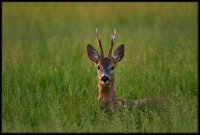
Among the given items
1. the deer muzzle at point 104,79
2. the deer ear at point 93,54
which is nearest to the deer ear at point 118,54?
the deer ear at point 93,54

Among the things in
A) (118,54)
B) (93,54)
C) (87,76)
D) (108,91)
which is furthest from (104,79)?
(87,76)

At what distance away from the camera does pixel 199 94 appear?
9125 mm

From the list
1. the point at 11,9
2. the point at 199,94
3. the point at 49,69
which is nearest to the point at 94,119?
the point at 199,94

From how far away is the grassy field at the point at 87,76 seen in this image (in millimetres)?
7516

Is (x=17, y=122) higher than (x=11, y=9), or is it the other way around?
(x=11, y=9)

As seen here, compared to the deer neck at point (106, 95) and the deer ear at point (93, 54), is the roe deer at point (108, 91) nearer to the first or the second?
the deer neck at point (106, 95)

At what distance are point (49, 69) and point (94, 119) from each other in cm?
286

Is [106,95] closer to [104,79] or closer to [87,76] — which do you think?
[104,79]

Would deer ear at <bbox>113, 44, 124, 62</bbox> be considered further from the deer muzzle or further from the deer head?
the deer muzzle

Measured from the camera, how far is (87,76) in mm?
9852

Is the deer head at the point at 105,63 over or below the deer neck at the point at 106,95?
over

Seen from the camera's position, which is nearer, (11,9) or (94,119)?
(94,119)

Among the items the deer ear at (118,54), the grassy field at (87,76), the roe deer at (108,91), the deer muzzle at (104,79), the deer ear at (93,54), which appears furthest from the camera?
the deer ear at (118,54)

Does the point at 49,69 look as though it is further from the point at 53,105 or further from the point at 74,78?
the point at 53,105
